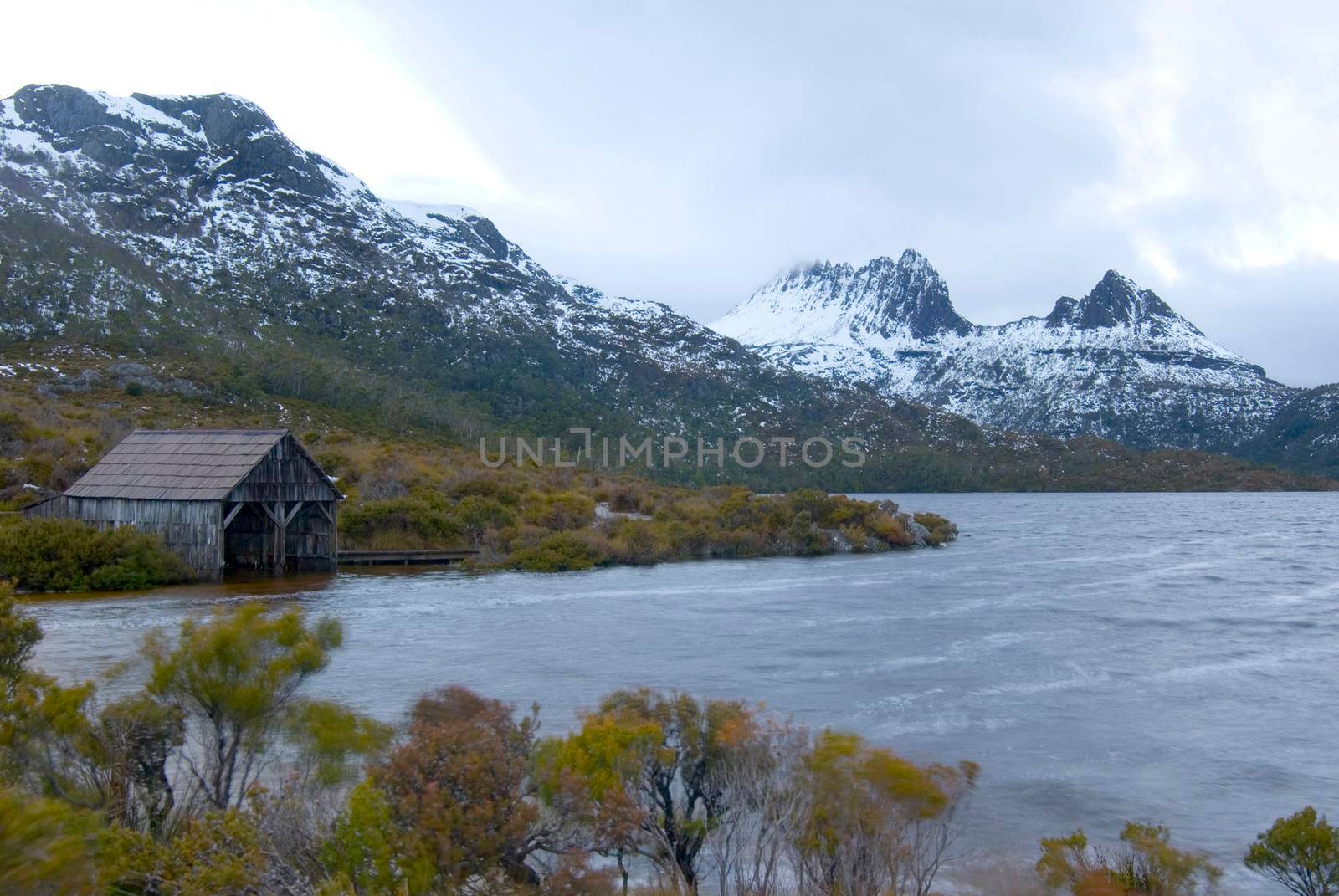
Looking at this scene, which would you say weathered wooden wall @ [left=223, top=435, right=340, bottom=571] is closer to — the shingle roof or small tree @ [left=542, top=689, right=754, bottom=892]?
the shingle roof

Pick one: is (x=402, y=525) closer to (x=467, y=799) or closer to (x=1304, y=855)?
(x=467, y=799)

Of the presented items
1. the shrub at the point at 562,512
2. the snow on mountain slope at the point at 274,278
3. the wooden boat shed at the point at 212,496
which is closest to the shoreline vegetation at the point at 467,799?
the wooden boat shed at the point at 212,496

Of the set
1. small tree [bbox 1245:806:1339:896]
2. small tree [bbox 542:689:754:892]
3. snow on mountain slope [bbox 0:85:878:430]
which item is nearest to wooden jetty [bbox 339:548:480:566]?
small tree [bbox 542:689:754:892]

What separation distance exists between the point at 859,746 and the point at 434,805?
3.38 m

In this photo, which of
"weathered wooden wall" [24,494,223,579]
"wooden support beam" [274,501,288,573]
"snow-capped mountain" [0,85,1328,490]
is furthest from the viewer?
"snow-capped mountain" [0,85,1328,490]


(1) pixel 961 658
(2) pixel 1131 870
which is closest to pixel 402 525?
(1) pixel 961 658

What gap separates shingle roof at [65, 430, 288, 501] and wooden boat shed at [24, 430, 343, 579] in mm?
30

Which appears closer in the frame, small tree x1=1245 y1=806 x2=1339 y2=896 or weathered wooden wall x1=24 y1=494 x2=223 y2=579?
small tree x1=1245 y1=806 x2=1339 y2=896

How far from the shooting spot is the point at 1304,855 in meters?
7.48

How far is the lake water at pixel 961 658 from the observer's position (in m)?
11.6

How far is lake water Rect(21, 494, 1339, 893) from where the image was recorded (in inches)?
457

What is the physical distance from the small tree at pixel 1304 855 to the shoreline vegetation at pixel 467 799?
2 cm

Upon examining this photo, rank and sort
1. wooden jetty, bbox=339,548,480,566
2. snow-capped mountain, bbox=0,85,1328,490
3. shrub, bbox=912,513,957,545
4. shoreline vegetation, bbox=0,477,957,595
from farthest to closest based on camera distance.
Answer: snow-capped mountain, bbox=0,85,1328,490 → shrub, bbox=912,513,957,545 → wooden jetty, bbox=339,548,480,566 → shoreline vegetation, bbox=0,477,957,595

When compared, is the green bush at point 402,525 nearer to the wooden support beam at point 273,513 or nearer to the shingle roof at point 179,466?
the wooden support beam at point 273,513
